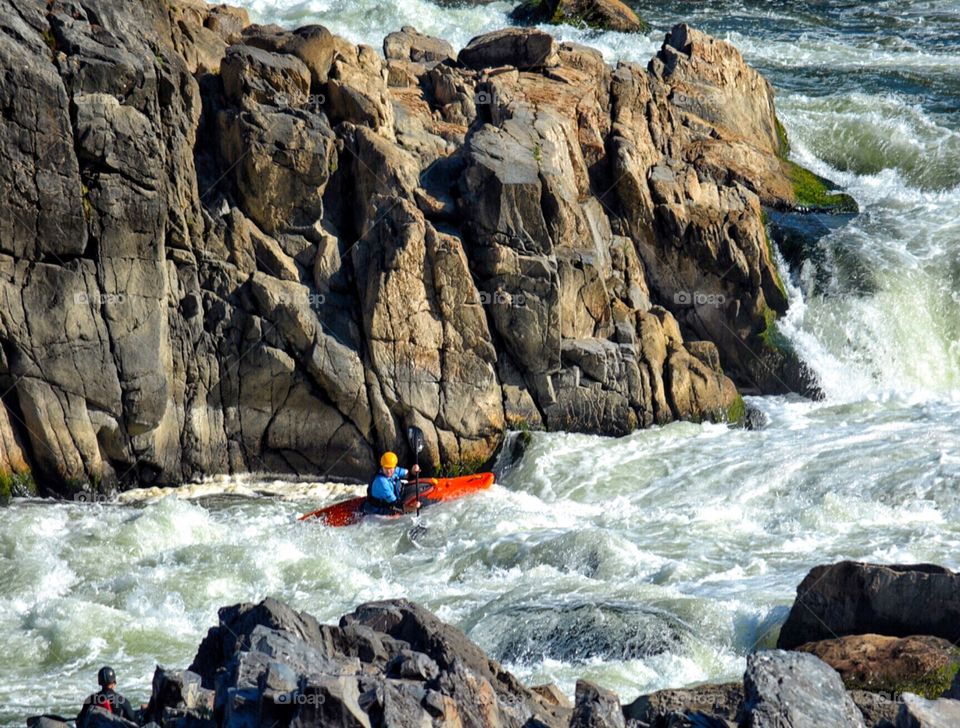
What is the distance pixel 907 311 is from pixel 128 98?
12.8m

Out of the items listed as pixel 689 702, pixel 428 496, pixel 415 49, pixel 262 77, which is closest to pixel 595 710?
pixel 689 702

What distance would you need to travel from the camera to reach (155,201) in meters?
20.1

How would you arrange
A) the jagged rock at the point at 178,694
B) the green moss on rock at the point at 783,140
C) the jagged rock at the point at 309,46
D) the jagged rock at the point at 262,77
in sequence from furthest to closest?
the green moss on rock at the point at 783,140 < the jagged rock at the point at 309,46 < the jagged rock at the point at 262,77 < the jagged rock at the point at 178,694

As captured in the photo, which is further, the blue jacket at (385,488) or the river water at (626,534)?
the blue jacket at (385,488)

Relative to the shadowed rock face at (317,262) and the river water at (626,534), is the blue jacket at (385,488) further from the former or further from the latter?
the shadowed rock face at (317,262)

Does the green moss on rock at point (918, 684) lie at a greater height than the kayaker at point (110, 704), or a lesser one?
lesser

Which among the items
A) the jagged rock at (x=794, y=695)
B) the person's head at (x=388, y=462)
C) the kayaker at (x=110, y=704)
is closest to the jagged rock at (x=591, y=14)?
the person's head at (x=388, y=462)

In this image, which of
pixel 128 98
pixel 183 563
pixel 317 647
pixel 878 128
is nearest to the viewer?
pixel 317 647

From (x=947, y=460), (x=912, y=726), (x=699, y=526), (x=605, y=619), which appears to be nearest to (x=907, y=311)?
(x=947, y=460)

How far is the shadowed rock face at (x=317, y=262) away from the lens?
19766mm

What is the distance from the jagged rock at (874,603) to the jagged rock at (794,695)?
304 cm

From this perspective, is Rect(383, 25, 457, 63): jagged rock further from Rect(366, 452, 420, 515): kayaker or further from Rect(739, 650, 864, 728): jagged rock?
Rect(739, 650, 864, 728): jagged rock

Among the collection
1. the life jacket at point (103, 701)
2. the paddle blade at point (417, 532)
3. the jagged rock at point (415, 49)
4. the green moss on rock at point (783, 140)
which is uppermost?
the jagged rock at point (415, 49)

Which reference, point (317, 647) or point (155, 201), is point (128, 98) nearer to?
point (155, 201)
